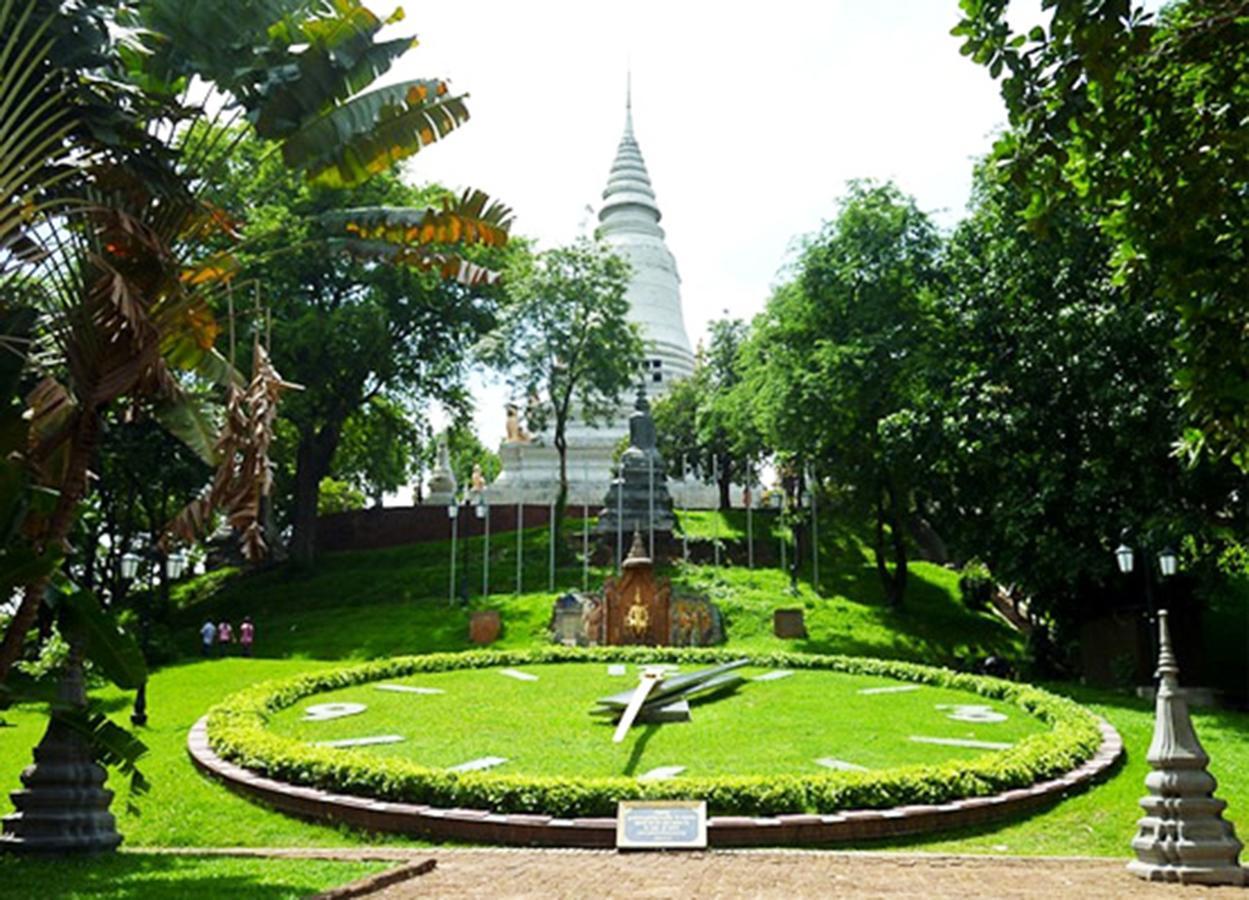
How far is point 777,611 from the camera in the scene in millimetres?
27656

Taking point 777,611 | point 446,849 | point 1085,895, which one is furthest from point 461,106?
point 777,611

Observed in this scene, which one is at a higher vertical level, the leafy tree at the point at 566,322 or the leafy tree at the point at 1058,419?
the leafy tree at the point at 566,322

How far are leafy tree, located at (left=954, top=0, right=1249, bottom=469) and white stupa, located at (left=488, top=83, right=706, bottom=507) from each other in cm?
3900

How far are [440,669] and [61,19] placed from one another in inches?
503

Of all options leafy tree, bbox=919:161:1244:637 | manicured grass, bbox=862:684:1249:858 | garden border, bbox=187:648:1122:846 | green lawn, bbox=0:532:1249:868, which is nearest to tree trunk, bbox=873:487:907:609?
green lawn, bbox=0:532:1249:868

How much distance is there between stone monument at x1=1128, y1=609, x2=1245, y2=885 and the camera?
28.3 ft

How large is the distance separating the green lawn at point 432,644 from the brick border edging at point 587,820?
15cm

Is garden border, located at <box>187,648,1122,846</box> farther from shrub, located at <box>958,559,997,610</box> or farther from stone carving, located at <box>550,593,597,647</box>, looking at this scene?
shrub, located at <box>958,559,997,610</box>

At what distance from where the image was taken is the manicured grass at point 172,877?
7402 mm

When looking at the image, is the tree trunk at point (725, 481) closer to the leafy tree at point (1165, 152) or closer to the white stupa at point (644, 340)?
the white stupa at point (644, 340)

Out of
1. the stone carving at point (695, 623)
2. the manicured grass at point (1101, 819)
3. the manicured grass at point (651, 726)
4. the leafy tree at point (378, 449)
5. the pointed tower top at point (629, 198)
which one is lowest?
the manicured grass at point (1101, 819)

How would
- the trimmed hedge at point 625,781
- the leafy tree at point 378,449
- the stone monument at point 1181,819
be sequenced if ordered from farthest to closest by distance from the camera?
the leafy tree at point 378,449, the trimmed hedge at point 625,781, the stone monument at point 1181,819

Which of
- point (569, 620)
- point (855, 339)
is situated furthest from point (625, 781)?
point (855, 339)

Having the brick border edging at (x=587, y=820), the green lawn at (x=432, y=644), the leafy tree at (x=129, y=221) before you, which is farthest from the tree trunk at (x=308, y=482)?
the leafy tree at (x=129, y=221)
